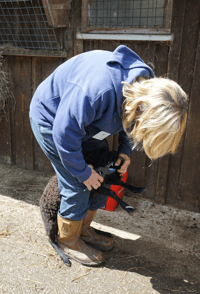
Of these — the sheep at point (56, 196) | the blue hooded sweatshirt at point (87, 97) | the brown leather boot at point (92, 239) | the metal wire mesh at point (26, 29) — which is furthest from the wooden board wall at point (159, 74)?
the blue hooded sweatshirt at point (87, 97)

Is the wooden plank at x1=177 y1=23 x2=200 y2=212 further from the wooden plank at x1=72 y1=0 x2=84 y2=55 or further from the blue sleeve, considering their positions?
the blue sleeve

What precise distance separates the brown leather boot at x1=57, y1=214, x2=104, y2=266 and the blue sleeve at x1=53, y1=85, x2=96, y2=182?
0.53 metres

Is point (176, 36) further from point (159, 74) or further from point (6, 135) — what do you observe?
point (6, 135)

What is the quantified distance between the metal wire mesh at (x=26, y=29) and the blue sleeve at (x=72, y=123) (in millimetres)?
1707

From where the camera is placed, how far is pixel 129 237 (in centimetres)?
238

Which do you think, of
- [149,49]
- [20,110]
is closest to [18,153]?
[20,110]

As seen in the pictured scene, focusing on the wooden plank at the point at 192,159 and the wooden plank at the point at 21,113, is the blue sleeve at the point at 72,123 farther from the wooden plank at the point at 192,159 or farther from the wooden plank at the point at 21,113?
the wooden plank at the point at 21,113

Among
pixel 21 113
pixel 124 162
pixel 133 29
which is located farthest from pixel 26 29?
pixel 124 162

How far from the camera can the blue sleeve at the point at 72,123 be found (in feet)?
4.66

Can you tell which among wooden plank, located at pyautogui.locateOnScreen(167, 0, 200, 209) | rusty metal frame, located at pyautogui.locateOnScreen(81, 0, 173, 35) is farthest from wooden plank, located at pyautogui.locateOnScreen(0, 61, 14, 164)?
wooden plank, located at pyautogui.locateOnScreen(167, 0, 200, 209)

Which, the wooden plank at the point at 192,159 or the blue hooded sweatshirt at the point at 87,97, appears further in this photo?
the wooden plank at the point at 192,159

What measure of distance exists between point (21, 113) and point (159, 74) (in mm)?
1779

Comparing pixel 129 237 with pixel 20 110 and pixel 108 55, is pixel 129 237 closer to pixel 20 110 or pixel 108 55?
pixel 108 55

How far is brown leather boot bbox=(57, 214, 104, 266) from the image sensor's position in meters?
1.95
